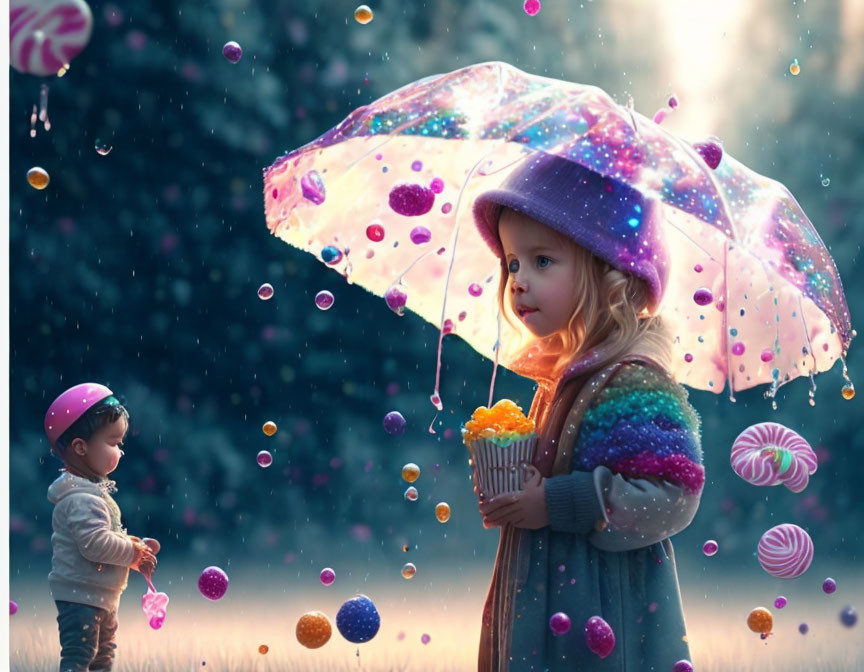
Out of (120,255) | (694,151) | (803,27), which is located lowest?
(694,151)

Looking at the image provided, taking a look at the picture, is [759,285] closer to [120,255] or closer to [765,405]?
[765,405]

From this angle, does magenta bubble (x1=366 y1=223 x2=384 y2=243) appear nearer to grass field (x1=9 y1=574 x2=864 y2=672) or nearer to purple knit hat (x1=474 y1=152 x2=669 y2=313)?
purple knit hat (x1=474 y1=152 x2=669 y2=313)

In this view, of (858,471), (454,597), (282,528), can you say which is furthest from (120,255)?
(858,471)

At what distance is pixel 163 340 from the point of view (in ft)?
9.68

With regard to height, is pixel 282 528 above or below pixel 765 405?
below

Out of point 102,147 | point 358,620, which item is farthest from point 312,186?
point 102,147

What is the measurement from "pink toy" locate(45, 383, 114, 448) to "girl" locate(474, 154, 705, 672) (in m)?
1.05

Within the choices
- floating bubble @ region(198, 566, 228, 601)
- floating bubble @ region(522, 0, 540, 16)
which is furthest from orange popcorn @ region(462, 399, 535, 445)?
floating bubble @ region(522, 0, 540, 16)

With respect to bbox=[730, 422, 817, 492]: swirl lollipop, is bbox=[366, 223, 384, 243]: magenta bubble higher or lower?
higher

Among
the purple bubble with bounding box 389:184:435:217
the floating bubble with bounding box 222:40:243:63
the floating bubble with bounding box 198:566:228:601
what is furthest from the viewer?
the floating bubble with bounding box 222:40:243:63

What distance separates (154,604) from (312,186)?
121cm

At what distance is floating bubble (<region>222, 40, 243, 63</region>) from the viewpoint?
2.68m

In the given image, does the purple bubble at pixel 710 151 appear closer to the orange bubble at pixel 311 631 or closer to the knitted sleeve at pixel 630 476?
the knitted sleeve at pixel 630 476

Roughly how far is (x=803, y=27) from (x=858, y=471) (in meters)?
1.20
